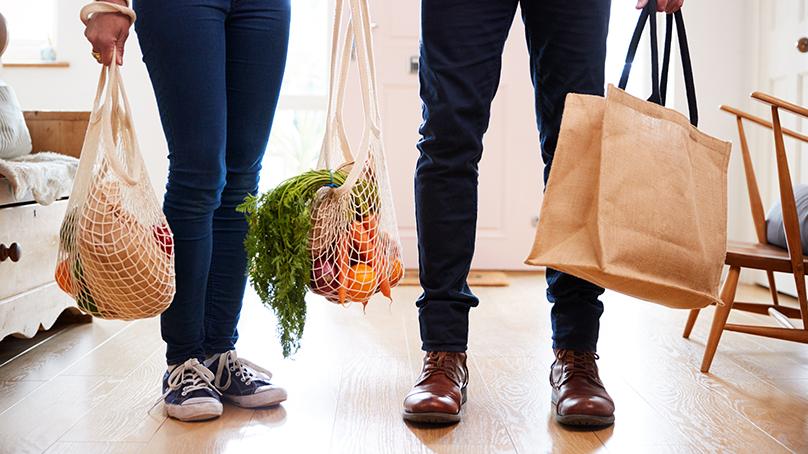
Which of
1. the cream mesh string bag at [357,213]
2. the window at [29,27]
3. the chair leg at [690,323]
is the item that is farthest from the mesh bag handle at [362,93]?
the window at [29,27]

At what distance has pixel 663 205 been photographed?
1.16 m

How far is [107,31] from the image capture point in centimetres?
130

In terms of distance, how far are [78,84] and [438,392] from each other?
116 inches

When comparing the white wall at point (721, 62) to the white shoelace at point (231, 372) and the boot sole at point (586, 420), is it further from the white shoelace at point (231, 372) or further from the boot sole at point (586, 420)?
the white shoelace at point (231, 372)

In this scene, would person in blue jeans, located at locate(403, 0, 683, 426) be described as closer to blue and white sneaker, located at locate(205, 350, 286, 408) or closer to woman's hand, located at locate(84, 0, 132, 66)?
blue and white sneaker, located at locate(205, 350, 286, 408)

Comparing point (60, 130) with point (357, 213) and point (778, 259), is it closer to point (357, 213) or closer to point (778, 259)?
point (357, 213)

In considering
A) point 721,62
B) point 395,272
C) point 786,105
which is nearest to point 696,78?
point 721,62

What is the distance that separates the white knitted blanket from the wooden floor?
0.39 metres

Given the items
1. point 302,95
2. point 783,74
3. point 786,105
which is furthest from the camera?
point 302,95

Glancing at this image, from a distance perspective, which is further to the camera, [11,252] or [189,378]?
[11,252]

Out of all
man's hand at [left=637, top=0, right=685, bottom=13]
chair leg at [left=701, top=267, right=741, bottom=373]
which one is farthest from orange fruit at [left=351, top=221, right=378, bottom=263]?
chair leg at [left=701, top=267, right=741, bottom=373]

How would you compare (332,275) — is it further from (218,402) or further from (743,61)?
(743,61)

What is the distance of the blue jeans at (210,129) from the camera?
137 cm

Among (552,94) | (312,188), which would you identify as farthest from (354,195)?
(552,94)
